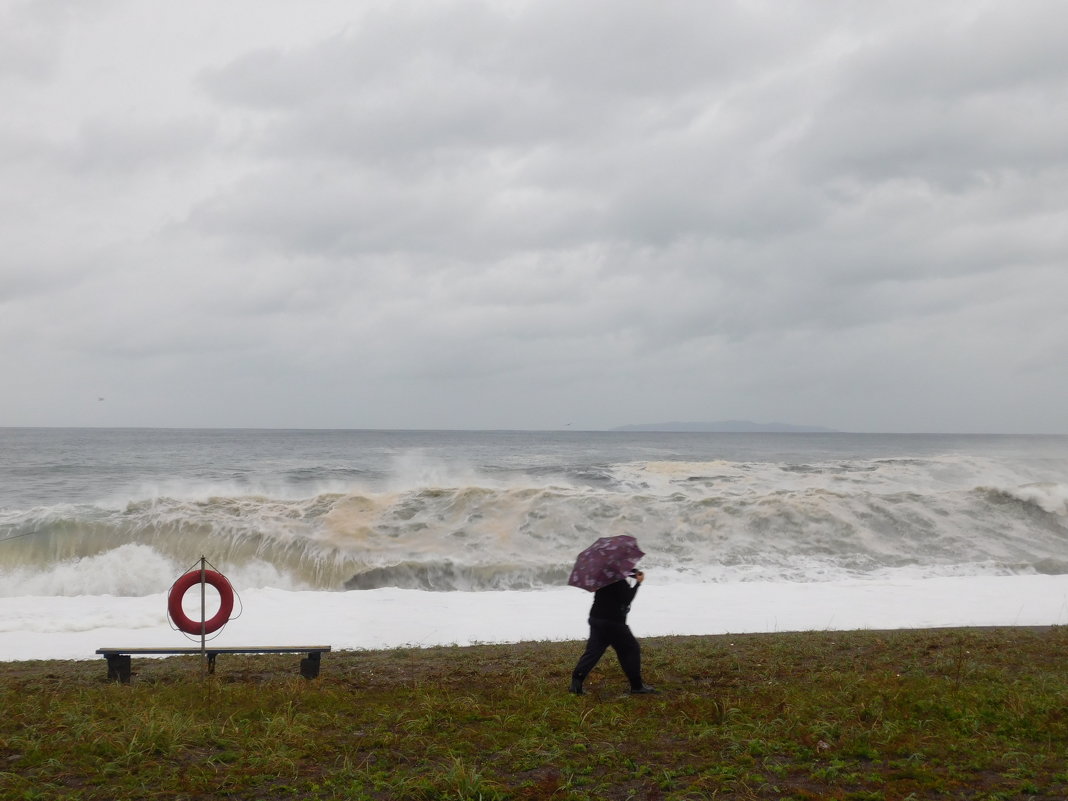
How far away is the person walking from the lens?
7836mm

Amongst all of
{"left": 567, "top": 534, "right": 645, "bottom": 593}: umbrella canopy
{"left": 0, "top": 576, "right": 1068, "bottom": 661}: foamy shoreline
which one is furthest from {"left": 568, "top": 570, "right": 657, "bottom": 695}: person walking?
{"left": 0, "top": 576, "right": 1068, "bottom": 661}: foamy shoreline

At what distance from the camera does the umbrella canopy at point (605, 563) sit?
25.4 ft

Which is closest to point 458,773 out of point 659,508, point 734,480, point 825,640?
point 825,640

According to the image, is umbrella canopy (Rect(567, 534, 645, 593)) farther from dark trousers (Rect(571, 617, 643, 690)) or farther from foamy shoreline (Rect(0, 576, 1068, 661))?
foamy shoreline (Rect(0, 576, 1068, 661))

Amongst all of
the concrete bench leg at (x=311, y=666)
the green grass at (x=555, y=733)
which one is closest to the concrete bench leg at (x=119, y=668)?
the green grass at (x=555, y=733)

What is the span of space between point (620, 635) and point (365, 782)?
10.8 ft

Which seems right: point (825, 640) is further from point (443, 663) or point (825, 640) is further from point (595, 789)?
point (595, 789)

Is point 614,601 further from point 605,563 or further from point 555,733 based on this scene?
point 555,733

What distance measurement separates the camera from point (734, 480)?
41125 mm

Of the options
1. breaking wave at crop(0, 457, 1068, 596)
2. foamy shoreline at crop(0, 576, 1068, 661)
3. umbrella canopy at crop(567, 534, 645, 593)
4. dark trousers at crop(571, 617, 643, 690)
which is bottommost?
foamy shoreline at crop(0, 576, 1068, 661)

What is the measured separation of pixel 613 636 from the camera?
7.84 meters

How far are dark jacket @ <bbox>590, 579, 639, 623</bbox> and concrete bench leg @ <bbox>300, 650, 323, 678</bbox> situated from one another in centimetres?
341

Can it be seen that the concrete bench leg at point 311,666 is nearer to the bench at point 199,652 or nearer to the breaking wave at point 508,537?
the bench at point 199,652

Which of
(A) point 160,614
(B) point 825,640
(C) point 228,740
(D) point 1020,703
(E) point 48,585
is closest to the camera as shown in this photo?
(C) point 228,740
